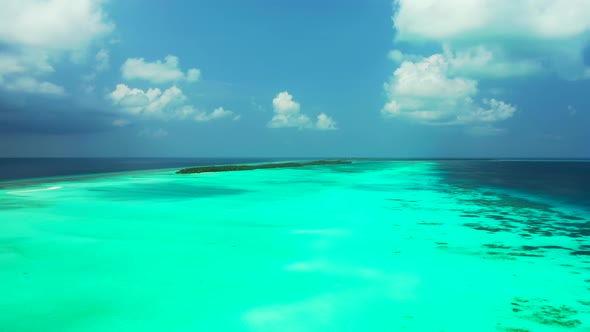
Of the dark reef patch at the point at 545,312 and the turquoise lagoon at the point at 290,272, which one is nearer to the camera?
the dark reef patch at the point at 545,312

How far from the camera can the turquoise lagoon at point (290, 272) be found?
754 cm

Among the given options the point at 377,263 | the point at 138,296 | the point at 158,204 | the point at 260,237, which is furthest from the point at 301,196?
the point at 138,296

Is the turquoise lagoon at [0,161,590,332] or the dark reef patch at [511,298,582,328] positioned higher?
the turquoise lagoon at [0,161,590,332]

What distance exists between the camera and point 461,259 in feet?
37.6

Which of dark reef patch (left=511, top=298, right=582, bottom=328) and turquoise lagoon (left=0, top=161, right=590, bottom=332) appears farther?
turquoise lagoon (left=0, top=161, right=590, bottom=332)

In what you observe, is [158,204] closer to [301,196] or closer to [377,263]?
[301,196]

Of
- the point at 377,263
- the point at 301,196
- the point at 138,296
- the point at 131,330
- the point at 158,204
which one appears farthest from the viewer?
the point at 301,196

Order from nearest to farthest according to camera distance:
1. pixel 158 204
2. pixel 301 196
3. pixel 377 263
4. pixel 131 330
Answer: pixel 131 330 → pixel 377 263 → pixel 158 204 → pixel 301 196

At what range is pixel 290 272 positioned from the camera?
10383mm

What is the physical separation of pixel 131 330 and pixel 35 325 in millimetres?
1853

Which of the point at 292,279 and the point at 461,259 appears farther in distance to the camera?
the point at 461,259

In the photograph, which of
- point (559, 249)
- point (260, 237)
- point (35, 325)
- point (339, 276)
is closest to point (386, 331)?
point (339, 276)

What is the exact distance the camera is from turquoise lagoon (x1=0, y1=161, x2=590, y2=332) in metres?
7.54

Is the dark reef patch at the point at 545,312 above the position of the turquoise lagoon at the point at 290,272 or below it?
below
